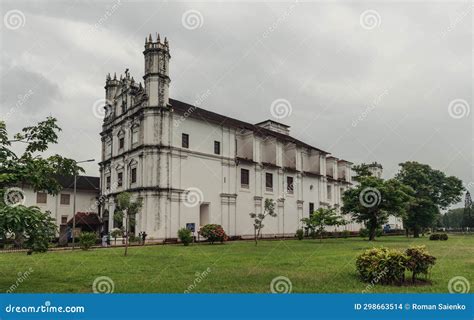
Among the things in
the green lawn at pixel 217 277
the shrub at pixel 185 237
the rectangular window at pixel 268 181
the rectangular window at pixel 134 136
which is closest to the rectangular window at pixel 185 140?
the rectangular window at pixel 134 136

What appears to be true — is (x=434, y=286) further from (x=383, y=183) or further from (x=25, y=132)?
(x=383, y=183)

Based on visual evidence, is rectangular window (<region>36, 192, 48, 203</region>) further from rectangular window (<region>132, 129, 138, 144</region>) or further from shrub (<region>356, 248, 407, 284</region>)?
shrub (<region>356, 248, 407, 284</region>)

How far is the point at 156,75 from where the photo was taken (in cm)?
3450

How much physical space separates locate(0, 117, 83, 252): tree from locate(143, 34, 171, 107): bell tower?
23304mm

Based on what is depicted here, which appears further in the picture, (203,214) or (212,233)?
(203,214)

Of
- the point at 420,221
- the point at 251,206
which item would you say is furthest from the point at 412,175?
the point at 251,206

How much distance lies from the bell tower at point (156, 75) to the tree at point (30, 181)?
23304 mm

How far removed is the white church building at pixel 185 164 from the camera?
112ft

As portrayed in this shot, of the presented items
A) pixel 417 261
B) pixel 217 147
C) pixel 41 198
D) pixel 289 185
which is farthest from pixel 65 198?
pixel 417 261

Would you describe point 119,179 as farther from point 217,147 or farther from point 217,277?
point 217,277

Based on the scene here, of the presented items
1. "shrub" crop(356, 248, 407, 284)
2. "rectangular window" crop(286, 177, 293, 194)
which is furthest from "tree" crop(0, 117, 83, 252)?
"rectangular window" crop(286, 177, 293, 194)

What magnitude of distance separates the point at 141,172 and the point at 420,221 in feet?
→ 100.0

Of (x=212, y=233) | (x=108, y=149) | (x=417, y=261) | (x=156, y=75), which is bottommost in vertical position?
(x=212, y=233)

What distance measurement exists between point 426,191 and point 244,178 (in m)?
21.3
